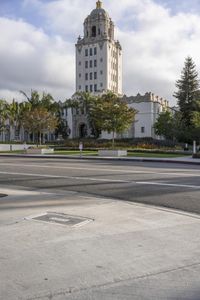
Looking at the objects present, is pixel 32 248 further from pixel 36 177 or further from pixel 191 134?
pixel 191 134

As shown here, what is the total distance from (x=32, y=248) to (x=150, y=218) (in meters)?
3.05

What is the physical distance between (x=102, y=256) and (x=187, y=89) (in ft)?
253

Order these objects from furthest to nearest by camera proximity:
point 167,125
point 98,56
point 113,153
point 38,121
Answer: point 98,56
point 167,125
point 38,121
point 113,153

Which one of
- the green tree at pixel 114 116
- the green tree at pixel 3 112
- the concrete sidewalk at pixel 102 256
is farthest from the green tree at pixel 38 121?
the concrete sidewalk at pixel 102 256

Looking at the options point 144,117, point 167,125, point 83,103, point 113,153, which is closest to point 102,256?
point 113,153

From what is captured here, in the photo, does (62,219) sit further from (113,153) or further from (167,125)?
(167,125)

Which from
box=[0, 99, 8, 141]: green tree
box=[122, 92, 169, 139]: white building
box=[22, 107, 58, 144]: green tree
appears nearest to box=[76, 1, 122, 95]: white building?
box=[122, 92, 169, 139]: white building

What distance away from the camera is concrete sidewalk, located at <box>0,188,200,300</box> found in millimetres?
4406

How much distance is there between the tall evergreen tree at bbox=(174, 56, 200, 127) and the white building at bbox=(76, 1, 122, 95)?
4193 centimetres

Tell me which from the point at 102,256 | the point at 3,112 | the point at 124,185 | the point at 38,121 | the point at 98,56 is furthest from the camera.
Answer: the point at 98,56

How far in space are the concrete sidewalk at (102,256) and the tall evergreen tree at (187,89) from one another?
234 feet

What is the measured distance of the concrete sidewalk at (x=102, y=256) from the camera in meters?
4.41

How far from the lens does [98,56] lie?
127062 millimetres

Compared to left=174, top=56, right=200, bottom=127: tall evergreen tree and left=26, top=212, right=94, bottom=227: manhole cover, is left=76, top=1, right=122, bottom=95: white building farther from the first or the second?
left=26, top=212, right=94, bottom=227: manhole cover
